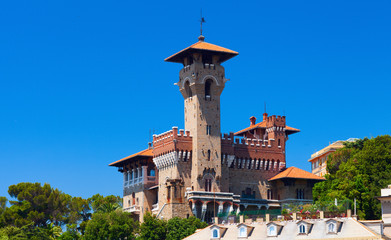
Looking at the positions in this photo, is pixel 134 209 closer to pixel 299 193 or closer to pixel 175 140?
pixel 175 140

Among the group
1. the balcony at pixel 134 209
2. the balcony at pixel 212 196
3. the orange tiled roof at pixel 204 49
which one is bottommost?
the balcony at pixel 134 209

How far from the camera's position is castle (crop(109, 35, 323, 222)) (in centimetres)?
10431

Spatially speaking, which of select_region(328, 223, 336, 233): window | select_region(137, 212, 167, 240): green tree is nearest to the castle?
select_region(137, 212, 167, 240): green tree

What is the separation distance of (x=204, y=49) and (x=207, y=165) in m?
14.7

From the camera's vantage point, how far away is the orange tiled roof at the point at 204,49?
348ft

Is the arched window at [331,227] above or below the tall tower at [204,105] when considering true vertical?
below

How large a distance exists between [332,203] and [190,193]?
25.4 meters

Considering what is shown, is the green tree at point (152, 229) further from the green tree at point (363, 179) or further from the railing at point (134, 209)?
the green tree at point (363, 179)

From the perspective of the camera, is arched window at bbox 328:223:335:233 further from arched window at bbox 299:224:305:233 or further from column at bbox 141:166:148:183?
column at bbox 141:166:148:183

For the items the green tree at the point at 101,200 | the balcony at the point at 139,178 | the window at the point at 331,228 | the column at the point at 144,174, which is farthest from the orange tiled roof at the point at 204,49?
the window at the point at 331,228

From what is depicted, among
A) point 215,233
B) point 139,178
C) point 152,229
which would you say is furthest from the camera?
point 139,178

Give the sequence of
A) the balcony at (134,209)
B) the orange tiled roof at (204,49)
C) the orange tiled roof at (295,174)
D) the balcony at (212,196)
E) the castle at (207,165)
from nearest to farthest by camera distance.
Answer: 1. the balcony at (212,196)
2. the castle at (207,165)
3. the orange tiled roof at (204,49)
4. the orange tiled roof at (295,174)
5. the balcony at (134,209)

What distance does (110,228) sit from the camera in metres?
99.9

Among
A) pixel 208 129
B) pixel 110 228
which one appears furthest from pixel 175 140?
pixel 110 228
